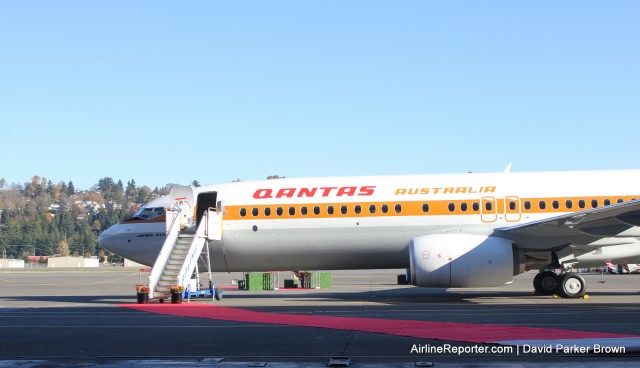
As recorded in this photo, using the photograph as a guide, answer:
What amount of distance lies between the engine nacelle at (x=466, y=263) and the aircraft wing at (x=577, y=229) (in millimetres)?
717

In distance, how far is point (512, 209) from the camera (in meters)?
21.4

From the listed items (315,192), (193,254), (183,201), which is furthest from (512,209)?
(183,201)

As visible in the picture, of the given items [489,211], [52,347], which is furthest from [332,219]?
[52,347]

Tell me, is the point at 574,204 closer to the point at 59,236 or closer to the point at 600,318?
the point at 600,318

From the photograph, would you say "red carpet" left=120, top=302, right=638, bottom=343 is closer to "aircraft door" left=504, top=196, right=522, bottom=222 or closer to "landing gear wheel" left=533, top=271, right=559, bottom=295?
"aircraft door" left=504, top=196, right=522, bottom=222

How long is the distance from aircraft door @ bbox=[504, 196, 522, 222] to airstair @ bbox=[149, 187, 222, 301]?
8284mm

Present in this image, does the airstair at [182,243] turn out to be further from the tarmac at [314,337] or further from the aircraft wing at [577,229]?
the aircraft wing at [577,229]

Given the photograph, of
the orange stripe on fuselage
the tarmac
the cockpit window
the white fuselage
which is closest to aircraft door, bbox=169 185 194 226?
the cockpit window

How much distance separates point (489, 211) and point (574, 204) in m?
2.39

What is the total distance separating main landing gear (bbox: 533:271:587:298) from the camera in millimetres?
20969

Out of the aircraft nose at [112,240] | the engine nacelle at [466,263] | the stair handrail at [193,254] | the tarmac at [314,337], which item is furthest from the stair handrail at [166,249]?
the engine nacelle at [466,263]

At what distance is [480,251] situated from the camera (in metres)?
19.7

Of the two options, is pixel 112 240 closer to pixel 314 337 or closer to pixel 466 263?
pixel 466 263

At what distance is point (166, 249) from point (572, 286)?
11364 millimetres
